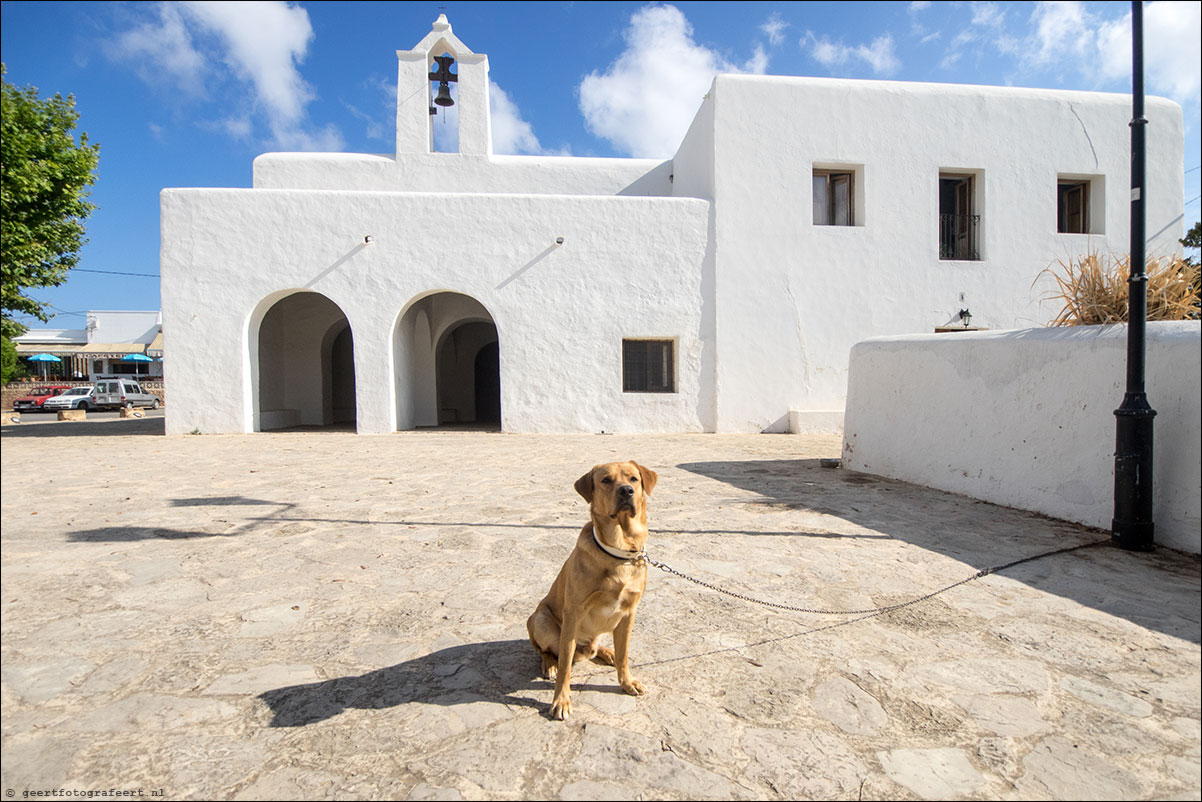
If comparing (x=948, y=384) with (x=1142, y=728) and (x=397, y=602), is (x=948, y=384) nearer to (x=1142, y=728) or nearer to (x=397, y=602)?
(x=1142, y=728)

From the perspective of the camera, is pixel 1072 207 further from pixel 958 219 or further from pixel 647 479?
pixel 647 479

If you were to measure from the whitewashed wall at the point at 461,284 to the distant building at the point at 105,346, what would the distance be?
95.6ft

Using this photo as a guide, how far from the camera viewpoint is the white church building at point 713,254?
12.4 m

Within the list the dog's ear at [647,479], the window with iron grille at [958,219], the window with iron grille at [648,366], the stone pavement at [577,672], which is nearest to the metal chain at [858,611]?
the stone pavement at [577,672]

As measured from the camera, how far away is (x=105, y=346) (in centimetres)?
3769

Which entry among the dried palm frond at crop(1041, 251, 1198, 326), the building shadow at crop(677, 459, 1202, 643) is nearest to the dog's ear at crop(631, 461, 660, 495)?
the building shadow at crop(677, 459, 1202, 643)

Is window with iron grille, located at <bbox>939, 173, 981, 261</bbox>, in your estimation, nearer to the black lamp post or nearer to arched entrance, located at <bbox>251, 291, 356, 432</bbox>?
the black lamp post

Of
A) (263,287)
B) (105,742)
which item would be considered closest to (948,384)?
(105,742)

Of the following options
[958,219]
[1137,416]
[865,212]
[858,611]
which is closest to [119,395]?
[865,212]

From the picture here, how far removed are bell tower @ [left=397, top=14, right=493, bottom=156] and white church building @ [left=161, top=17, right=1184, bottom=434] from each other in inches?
2.9

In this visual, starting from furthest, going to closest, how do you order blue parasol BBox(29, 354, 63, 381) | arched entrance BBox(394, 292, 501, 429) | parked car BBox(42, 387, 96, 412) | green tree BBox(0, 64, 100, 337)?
blue parasol BBox(29, 354, 63, 381), parked car BBox(42, 387, 96, 412), arched entrance BBox(394, 292, 501, 429), green tree BBox(0, 64, 100, 337)

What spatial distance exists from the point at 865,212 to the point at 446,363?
12048 millimetres

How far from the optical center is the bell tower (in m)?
13.9

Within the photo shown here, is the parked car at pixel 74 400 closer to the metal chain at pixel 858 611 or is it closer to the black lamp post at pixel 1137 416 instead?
the metal chain at pixel 858 611
